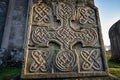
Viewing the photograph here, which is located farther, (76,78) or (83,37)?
(83,37)

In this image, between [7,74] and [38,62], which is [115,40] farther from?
[38,62]

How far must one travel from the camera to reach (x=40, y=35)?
2.39 m

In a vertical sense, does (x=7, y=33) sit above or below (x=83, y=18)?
above

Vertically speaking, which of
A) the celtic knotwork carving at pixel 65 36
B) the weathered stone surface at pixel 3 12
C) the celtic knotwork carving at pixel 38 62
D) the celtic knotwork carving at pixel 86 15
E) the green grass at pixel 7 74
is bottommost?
the green grass at pixel 7 74

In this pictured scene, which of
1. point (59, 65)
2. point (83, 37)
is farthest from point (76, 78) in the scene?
point (83, 37)

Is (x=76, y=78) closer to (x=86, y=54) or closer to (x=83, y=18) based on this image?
(x=86, y=54)

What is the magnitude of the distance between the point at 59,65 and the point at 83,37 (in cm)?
68

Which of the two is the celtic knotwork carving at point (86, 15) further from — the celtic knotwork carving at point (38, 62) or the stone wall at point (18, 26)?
the stone wall at point (18, 26)

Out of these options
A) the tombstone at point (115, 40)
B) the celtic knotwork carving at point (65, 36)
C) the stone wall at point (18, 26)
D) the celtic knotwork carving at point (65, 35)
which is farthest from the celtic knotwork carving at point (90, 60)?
the stone wall at point (18, 26)

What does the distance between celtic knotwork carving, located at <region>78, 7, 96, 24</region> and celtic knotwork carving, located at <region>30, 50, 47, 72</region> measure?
964mm

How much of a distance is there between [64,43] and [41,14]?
0.67 metres

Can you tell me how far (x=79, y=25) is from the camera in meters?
2.60

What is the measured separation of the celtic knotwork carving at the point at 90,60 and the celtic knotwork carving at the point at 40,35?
66cm

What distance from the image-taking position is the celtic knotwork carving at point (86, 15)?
8.64ft
